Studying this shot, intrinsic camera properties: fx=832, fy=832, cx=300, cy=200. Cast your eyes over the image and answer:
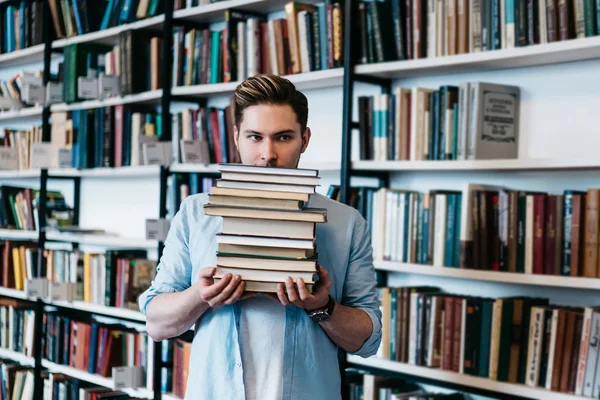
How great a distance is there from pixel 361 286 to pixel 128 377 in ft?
7.49

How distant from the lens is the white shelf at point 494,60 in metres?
2.39

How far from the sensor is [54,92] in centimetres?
436

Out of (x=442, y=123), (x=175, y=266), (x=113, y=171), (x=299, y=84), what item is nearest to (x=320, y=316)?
(x=175, y=266)

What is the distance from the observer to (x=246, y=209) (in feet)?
5.06

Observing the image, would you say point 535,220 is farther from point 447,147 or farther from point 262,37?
point 262,37

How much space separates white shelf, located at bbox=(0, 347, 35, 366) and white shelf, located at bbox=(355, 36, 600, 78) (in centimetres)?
260

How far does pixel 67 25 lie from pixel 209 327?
3.18 metres

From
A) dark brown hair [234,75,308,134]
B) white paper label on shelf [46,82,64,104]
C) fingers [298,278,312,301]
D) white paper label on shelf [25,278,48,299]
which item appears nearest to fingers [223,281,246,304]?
fingers [298,278,312,301]

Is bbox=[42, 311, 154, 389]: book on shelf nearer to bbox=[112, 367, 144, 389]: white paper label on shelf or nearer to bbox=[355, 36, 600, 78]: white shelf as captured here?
bbox=[112, 367, 144, 389]: white paper label on shelf

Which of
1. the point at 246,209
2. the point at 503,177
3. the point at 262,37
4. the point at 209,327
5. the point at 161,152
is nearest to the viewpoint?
the point at 246,209

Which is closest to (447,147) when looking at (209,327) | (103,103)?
(209,327)

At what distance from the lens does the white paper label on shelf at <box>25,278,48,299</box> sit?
4.22 m

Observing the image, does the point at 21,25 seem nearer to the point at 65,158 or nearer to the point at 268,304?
the point at 65,158

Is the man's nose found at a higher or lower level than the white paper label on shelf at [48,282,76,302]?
higher
